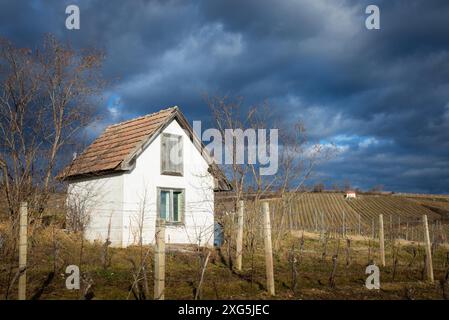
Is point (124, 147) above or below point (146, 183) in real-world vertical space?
above

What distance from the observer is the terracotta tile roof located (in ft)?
61.6

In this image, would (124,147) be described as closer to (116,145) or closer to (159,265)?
(116,145)

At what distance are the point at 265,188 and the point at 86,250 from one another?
8.16 meters

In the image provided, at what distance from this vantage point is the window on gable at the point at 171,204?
63.1 feet

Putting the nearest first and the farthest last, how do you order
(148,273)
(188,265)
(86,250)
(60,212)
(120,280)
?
(120,280) → (148,273) → (188,265) → (86,250) → (60,212)

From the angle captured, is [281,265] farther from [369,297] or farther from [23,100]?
[23,100]

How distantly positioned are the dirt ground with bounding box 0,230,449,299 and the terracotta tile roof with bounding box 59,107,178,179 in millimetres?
3271

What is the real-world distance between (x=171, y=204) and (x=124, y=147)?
10.3ft

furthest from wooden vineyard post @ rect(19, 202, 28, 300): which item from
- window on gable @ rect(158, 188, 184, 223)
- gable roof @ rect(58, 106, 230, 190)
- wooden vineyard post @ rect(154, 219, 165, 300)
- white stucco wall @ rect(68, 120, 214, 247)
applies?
window on gable @ rect(158, 188, 184, 223)

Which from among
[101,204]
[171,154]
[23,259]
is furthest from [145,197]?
[23,259]

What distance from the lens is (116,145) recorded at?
2016 cm

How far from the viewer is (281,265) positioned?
14805mm

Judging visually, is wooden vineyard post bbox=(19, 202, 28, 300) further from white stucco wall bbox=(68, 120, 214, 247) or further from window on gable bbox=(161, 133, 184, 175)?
window on gable bbox=(161, 133, 184, 175)
